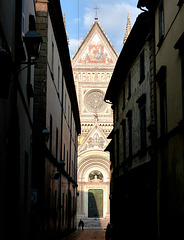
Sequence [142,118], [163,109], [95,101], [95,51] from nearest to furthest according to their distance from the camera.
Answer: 1. [163,109]
2. [142,118]
3. [95,51]
4. [95,101]

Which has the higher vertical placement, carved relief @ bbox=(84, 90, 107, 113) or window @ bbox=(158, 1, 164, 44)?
carved relief @ bbox=(84, 90, 107, 113)

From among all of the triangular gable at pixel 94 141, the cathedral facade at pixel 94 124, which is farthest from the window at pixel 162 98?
the triangular gable at pixel 94 141

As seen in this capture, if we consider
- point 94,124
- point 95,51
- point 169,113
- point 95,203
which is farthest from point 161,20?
point 95,51

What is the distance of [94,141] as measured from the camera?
193 ft

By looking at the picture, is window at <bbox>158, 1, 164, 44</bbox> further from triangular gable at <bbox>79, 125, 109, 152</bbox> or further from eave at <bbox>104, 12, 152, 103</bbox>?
triangular gable at <bbox>79, 125, 109, 152</bbox>

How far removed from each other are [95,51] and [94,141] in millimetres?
12740

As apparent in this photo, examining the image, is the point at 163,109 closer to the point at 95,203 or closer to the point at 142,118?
the point at 142,118

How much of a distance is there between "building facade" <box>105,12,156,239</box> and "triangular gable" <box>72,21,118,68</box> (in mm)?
38721

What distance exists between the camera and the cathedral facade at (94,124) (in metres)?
56.7

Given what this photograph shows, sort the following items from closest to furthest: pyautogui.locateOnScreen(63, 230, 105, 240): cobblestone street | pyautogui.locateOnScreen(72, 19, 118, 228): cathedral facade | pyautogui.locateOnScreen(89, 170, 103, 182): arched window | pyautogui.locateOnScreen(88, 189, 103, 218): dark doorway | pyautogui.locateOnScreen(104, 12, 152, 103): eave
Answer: pyautogui.locateOnScreen(104, 12, 152, 103): eave
pyautogui.locateOnScreen(63, 230, 105, 240): cobblestone street
pyautogui.locateOnScreen(88, 189, 103, 218): dark doorway
pyautogui.locateOnScreen(72, 19, 118, 228): cathedral facade
pyautogui.locateOnScreen(89, 170, 103, 182): arched window

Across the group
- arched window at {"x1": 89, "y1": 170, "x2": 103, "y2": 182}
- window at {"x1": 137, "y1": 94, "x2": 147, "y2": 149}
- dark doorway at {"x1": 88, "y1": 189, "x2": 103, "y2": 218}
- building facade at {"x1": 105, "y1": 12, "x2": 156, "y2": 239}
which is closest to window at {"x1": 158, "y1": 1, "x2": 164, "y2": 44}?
building facade at {"x1": 105, "y1": 12, "x2": 156, "y2": 239}

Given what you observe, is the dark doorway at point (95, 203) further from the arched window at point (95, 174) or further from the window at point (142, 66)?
the window at point (142, 66)

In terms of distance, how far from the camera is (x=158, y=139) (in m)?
13.6

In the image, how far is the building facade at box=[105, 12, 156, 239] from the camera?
49.1ft
